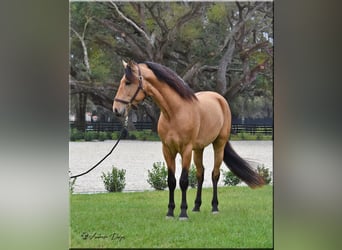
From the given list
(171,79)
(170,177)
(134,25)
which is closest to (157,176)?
(170,177)

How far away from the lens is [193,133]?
258cm

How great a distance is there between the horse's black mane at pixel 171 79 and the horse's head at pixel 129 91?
0.31ft

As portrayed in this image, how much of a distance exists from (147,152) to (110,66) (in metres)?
0.55

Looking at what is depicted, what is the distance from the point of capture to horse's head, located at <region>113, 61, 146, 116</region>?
255cm

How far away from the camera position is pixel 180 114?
258 centimetres

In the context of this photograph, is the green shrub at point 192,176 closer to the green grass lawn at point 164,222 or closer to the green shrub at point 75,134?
the green grass lawn at point 164,222

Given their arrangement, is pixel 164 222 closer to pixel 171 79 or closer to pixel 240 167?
pixel 240 167

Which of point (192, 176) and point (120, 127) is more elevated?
point (120, 127)

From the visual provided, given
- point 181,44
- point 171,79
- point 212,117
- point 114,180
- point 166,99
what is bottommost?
point 114,180

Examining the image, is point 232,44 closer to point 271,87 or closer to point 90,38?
point 271,87

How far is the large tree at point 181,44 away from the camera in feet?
8.28

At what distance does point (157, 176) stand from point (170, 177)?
8 centimetres
